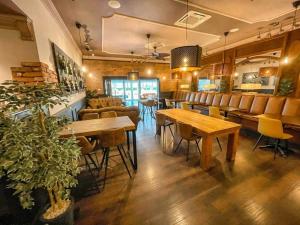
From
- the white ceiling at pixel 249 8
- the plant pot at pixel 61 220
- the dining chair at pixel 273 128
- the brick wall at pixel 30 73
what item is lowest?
the plant pot at pixel 61 220

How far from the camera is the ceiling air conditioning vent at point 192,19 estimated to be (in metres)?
2.98

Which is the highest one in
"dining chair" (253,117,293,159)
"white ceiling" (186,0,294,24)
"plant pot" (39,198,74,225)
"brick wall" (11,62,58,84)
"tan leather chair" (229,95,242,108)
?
"white ceiling" (186,0,294,24)

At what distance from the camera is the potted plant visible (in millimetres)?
1031

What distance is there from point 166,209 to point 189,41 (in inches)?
199

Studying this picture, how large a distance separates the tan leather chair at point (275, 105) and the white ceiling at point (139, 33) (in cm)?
250

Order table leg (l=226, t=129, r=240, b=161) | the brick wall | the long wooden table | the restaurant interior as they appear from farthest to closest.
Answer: table leg (l=226, t=129, r=240, b=161)
the long wooden table
the brick wall
the restaurant interior

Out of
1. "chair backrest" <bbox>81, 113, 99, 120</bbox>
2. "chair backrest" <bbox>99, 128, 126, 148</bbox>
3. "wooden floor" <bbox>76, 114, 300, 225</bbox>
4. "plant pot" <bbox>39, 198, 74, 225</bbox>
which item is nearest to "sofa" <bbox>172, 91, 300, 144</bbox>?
"wooden floor" <bbox>76, 114, 300, 225</bbox>

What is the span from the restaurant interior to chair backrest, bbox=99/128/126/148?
16 mm

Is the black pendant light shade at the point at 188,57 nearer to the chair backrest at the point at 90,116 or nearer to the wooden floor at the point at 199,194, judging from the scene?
the wooden floor at the point at 199,194

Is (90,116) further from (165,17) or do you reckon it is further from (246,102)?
(246,102)

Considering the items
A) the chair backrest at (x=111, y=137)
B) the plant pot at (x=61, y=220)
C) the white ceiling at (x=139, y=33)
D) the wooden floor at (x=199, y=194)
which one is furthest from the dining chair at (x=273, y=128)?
the plant pot at (x=61, y=220)

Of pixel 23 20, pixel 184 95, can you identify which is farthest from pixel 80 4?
pixel 184 95

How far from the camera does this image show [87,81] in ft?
24.1

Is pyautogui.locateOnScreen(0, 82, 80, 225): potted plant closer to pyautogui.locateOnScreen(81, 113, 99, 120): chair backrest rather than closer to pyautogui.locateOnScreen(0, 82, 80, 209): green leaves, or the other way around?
pyautogui.locateOnScreen(0, 82, 80, 209): green leaves
